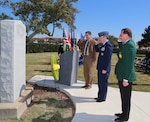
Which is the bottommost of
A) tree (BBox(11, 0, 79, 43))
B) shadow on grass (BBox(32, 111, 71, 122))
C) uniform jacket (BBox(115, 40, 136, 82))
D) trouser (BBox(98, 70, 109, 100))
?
shadow on grass (BBox(32, 111, 71, 122))

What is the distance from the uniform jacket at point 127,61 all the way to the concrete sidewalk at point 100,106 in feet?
3.11

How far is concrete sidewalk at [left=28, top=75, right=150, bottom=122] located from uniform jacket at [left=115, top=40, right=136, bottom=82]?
949 millimetres

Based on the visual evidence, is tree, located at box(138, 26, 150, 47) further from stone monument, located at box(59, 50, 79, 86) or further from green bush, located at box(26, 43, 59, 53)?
stone monument, located at box(59, 50, 79, 86)

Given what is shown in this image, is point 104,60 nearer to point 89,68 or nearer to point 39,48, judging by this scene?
point 89,68

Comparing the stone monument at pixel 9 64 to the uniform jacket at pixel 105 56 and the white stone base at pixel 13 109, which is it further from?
the uniform jacket at pixel 105 56

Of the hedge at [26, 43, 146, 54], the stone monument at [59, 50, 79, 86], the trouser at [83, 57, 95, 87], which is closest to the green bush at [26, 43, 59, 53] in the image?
the hedge at [26, 43, 146, 54]

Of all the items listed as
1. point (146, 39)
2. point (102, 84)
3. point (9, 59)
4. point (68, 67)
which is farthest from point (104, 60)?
point (146, 39)

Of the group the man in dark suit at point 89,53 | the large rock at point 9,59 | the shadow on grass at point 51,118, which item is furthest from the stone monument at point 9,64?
the man in dark suit at point 89,53

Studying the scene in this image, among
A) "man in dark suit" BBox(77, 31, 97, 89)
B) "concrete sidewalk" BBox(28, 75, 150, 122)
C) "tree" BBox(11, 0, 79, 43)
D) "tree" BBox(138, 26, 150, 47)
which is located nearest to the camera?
"concrete sidewalk" BBox(28, 75, 150, 122)

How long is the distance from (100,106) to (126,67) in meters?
1.72

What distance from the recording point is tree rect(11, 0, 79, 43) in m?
42.4

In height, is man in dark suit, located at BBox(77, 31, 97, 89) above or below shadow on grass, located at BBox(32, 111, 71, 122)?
above

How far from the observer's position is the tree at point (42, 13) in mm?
42438

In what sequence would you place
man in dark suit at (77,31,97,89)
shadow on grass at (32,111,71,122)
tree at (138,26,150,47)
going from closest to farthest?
shadow on grass at (32,111,71,122) < man in dark suit at (77,31,97,89) < tree at (138,26,150,47)
